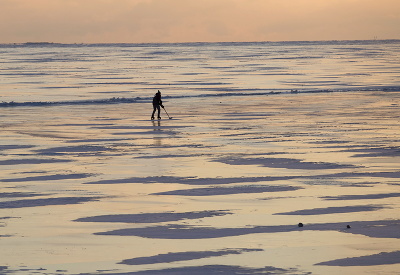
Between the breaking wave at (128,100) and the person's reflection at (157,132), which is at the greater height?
the breaking wave at (128,100)

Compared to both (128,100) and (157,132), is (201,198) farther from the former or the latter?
(128,100)

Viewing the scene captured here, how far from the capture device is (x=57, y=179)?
19328mm

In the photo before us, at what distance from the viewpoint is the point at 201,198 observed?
1683 centimetres

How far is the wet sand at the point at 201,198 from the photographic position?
1225 centimetres

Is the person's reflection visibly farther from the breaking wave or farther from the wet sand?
the breaking wave

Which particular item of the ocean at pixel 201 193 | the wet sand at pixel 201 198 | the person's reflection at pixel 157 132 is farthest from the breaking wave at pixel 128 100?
the wet sand at pixel 201 198

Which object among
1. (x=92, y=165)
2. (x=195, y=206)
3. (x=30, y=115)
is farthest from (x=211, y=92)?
(x=195, y=206)

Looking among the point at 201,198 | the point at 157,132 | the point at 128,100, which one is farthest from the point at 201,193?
the point at 128,100

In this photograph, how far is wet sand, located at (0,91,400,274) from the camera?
12.2 m

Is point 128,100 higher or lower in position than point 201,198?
higher

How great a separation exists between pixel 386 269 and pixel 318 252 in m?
1.22

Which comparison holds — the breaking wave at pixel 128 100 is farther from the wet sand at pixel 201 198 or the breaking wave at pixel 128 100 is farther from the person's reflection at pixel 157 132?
the wet sand at pixel 201 198

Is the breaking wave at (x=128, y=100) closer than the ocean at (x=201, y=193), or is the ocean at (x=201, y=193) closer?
the ocean at (x=201, y=193)

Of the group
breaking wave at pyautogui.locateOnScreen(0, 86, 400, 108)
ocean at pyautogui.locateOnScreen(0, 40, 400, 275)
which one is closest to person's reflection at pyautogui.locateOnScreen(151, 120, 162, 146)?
ocean at pyautogui.locateOnScreen(0, 40, 400, 275)
